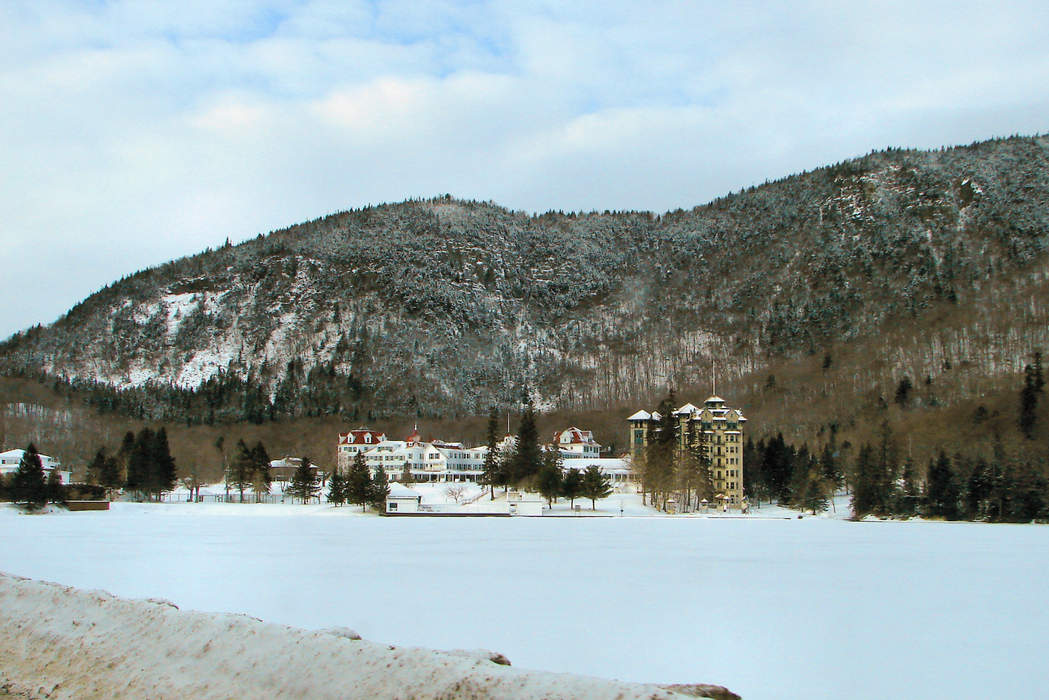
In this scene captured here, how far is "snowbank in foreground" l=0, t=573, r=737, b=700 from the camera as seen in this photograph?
10938mm

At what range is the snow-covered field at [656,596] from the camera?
51.5ft

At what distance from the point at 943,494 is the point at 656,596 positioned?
2324 inches

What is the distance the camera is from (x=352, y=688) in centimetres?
1134

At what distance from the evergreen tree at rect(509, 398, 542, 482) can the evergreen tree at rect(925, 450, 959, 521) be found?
36.6m

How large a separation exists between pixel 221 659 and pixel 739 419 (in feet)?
312

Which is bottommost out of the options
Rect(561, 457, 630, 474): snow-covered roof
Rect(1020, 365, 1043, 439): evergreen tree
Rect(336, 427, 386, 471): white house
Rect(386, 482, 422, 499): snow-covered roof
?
Rect(386, 482, 422, 499): snow-covered roof

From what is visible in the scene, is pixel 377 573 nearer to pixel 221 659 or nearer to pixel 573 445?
pixel 221 659

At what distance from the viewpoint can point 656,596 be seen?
24625 mm

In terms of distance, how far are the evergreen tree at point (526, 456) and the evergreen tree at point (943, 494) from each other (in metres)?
36.6

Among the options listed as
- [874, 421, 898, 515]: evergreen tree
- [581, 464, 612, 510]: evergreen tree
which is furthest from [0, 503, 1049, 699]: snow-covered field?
[581, 464, 612, 510]: evergreen tree

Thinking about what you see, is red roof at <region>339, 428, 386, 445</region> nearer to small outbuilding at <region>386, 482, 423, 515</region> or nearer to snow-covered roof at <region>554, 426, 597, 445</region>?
snow-covered roof at <region>554, 426, 597, 445</region>

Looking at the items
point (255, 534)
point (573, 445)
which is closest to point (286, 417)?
point (573, 445)

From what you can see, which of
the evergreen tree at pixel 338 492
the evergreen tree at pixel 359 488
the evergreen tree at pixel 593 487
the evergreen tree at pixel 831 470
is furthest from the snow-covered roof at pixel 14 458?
the evergreen tree at pixel 831 470

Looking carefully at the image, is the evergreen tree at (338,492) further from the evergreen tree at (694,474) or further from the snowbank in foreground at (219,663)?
the snowbank in foreground at (219,663)
